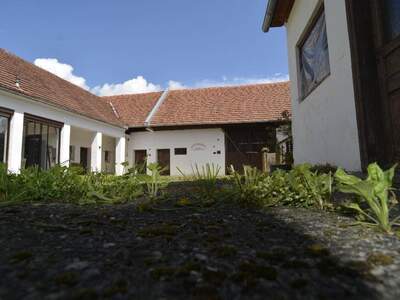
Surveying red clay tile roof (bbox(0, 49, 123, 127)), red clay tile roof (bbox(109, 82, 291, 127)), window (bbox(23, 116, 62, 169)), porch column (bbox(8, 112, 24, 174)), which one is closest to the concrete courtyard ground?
porch column (bbox(8, 112, 24, 174))

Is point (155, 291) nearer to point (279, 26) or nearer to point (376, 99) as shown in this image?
point (376, 99)

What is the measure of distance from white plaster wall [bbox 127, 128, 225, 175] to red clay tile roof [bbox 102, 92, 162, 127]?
0.96 metres

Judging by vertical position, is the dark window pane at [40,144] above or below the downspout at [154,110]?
below

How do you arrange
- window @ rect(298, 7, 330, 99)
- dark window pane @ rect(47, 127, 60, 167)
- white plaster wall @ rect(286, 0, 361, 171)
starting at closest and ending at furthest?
white plaster wall @ rect(286, 0, 361, 171), window @ rect(298, 7, 330, 99), dark window pane @ rect(47, 127, 60, 167)

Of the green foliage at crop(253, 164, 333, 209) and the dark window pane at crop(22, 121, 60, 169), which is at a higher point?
the dark window pane at crop(22, 121, 60, 169)

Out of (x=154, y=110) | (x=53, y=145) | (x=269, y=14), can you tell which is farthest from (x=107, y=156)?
(x=269, y=14)

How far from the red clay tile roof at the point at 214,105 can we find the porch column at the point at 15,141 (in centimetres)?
724

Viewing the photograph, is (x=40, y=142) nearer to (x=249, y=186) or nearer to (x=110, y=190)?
(x=110, y=190)

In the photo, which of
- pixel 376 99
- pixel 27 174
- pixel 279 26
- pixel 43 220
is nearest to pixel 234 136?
pixel 279 26

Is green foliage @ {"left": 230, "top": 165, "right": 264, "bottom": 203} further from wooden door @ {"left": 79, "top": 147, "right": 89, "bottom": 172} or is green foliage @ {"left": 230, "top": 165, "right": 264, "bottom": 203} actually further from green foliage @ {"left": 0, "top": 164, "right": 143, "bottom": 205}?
wooden door @ {"left": 79, "top": 147, "right": 89, "bottom": 172}

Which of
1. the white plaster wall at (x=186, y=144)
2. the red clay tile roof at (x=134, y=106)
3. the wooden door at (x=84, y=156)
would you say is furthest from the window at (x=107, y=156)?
the red clay tile roof at (x=134, y=106)

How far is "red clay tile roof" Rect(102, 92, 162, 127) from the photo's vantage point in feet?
55.3

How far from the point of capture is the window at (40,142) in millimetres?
10463

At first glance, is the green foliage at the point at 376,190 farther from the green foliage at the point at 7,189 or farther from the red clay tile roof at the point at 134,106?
the red clay tile roof at the point at 134,106
